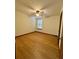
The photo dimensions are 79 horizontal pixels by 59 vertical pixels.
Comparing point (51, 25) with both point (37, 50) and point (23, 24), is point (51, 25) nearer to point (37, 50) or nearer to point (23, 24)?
point (23, 24)

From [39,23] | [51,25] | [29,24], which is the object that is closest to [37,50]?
[51,25]

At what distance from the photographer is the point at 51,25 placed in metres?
6.58

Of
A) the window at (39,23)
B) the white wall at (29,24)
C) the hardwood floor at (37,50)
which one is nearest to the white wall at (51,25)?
the white wall at (29,24)

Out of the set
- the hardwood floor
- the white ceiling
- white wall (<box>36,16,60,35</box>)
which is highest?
the white ceiling

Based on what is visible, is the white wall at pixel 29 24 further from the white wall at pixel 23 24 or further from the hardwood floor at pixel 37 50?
the hardwood floor at pixel 37 50

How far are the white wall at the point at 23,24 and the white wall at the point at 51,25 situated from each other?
1.24 m

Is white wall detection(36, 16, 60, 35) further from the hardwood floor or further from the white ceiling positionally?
the hardwood floor

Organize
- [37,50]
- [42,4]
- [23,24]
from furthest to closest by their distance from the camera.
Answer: [23,24], [42,4], [37,50]

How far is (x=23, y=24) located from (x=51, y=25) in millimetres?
2172

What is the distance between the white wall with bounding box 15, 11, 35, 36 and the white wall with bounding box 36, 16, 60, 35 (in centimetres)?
124

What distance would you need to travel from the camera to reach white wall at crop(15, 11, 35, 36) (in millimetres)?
5875

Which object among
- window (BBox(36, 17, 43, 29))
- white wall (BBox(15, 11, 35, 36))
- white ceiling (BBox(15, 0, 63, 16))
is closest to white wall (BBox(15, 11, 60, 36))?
white wall (BBox(15, 11, 35, 36))

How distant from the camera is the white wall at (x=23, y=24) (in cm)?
588
